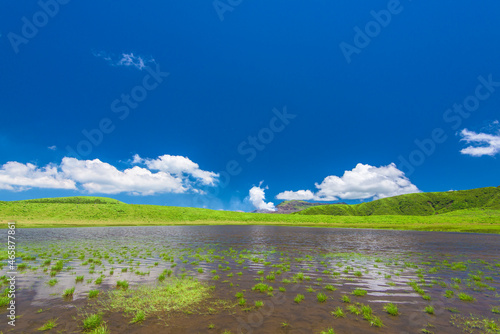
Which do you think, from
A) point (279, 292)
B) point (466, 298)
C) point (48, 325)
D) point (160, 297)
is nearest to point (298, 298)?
point (279, 292)

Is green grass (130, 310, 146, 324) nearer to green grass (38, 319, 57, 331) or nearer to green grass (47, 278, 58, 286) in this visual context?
green grass (38, 319, 57, 331)

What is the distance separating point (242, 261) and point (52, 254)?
24851 mm

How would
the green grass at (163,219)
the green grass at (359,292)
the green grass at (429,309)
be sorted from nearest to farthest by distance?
the green grass at (429,309) < the green grass at (359,292) < the green grass at (163,219)

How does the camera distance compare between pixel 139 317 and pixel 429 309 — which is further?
pixel 429 309

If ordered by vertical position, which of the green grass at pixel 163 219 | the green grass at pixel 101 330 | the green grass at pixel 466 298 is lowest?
the green grass at pixel 466 298

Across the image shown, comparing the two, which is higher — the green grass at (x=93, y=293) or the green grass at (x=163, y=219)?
the green grass at (x=163, y=219)

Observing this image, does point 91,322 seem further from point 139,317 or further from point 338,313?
point 338,313

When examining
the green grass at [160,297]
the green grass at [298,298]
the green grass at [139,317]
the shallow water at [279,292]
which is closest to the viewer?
the shallow water at [279,292]

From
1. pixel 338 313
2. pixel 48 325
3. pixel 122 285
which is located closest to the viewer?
pixel 48 325

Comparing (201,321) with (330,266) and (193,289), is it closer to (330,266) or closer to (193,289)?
(193,289)

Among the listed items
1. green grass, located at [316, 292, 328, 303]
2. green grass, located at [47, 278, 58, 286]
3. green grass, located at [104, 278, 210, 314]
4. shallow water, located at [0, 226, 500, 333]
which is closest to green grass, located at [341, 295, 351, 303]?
shallow water, located at [0, 226, 500, 333]

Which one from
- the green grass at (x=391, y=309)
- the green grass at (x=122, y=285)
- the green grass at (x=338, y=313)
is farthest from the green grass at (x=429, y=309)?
the green grass at (x=122, y=285)

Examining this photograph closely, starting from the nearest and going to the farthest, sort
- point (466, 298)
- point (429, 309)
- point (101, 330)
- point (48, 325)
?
point (101, 330) → point (48, 325) → point (429, 309) → point (466, 298)

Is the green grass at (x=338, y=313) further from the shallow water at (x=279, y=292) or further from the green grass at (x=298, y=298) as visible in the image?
the green grass at (x=298, y=298)
